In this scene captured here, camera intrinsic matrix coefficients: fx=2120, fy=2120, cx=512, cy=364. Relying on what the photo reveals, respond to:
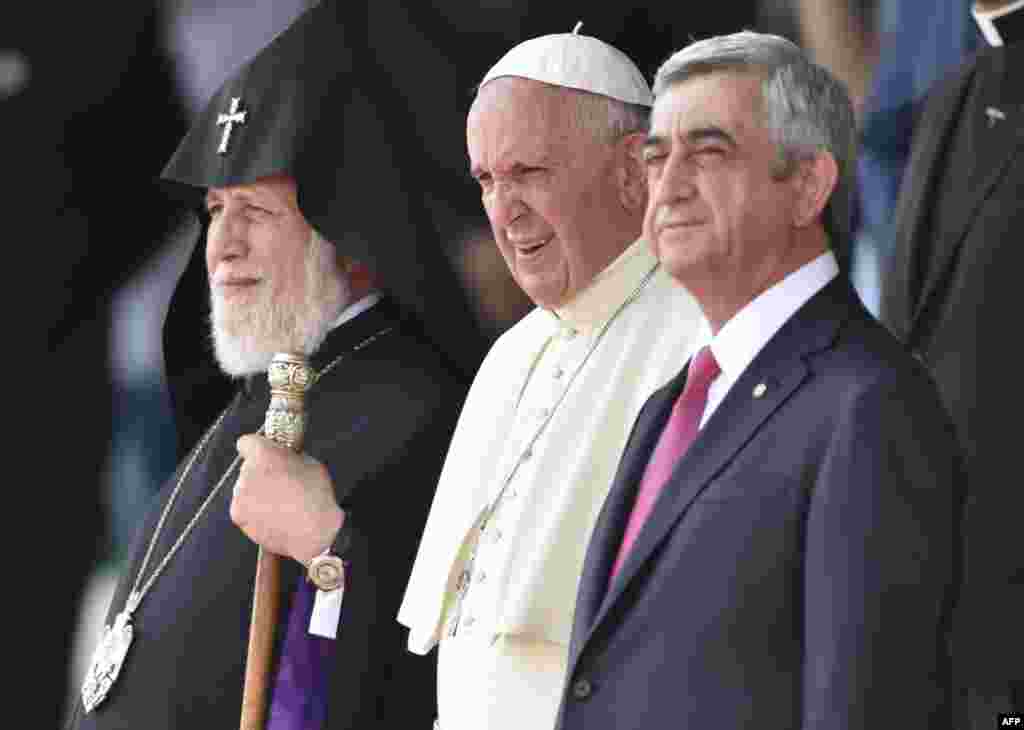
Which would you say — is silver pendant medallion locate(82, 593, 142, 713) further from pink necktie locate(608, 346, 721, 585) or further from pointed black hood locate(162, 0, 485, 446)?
pink necktie locate(608, 346, 721, 585)

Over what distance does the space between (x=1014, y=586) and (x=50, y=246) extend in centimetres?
394

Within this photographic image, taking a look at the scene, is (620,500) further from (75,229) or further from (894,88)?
(75,229)

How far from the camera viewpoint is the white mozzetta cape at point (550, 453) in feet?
13.6

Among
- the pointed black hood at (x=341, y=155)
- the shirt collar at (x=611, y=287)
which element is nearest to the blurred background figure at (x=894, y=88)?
the pointed black hood at (x=341, y=155)

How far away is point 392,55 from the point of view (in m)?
5.97

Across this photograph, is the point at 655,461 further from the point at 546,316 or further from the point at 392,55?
the point at 392,55

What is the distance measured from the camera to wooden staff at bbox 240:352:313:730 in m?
4.91

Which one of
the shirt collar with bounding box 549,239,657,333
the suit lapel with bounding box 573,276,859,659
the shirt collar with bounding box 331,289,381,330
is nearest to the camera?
the suit lapel with bounding box 573,276,859,659

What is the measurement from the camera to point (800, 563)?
3287 millimetres

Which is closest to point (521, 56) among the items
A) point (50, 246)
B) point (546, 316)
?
point (546, 316)

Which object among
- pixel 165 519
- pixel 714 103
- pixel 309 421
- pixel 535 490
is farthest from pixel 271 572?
pixel 714 103

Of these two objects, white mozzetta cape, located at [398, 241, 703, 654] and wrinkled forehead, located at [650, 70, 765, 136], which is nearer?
wrinkled forehead, located at [650, 70, 765, 136]

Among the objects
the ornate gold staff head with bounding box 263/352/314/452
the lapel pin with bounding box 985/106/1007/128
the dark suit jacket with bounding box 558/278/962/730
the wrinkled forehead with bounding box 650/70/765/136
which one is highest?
the lapel pin with bounding box 985/106/1007/128

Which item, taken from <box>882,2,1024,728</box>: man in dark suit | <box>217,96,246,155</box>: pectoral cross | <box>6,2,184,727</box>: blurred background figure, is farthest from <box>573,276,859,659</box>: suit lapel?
<box>6,2,184,727</box>: blurred background figure
